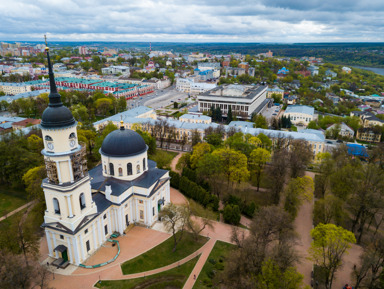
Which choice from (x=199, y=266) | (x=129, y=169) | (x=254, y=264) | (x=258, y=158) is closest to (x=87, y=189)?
(x=129, y=169)

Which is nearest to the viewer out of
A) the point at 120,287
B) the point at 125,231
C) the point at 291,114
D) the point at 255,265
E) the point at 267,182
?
the point at 255,265

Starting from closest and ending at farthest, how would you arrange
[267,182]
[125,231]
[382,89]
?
[125,231] → [267,182] → [382,89]

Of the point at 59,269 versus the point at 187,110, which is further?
the point at 187,110

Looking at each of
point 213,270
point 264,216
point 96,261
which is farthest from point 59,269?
point 264,216

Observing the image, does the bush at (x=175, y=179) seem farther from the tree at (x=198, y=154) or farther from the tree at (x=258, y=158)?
the tree at (x=258, y=158)

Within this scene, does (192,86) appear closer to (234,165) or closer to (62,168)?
(234,165)

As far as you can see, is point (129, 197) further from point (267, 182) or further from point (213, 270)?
point (267, 182)

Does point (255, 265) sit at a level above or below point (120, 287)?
above
